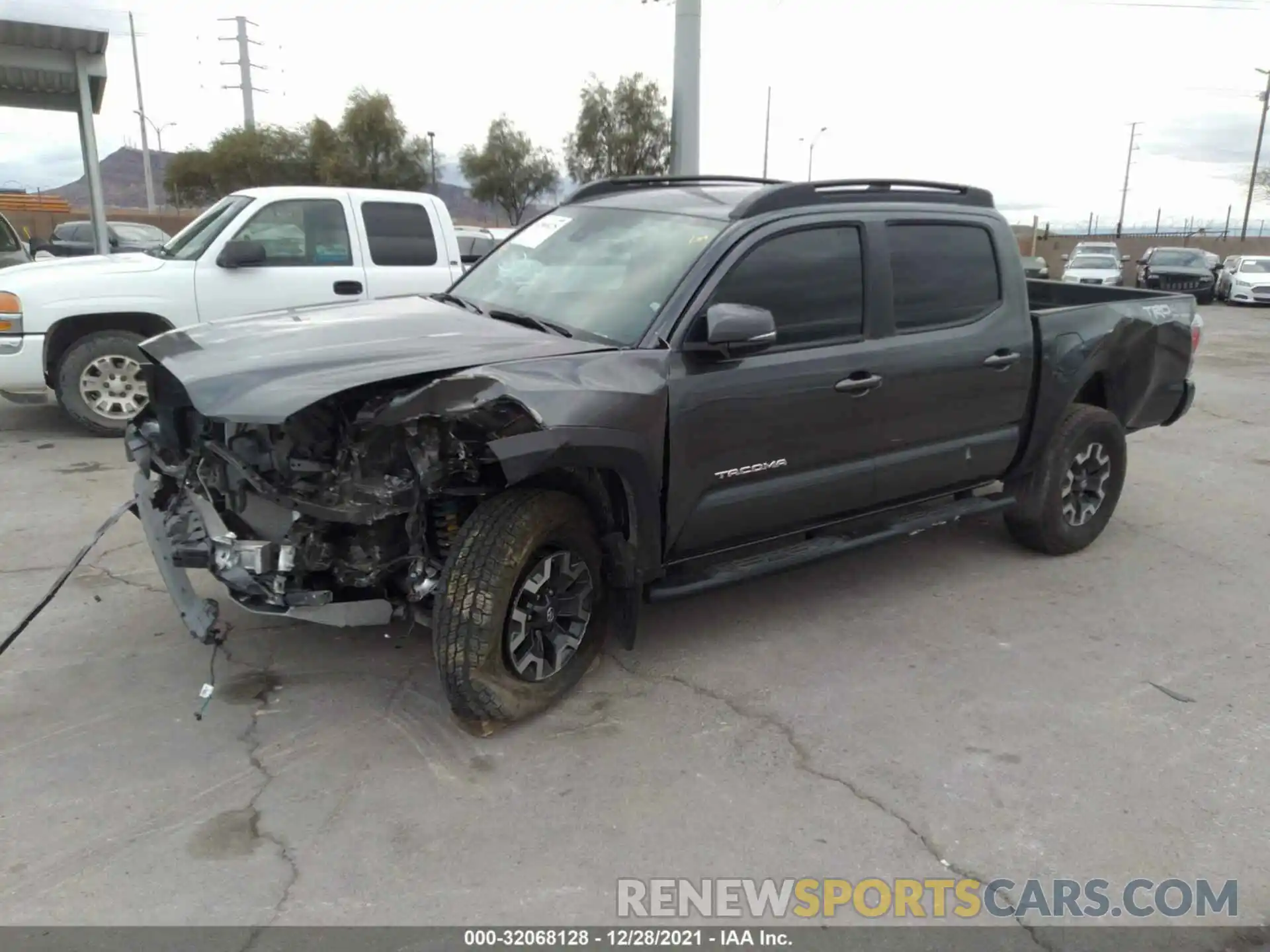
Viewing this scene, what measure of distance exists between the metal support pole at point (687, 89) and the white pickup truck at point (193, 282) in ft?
27.3

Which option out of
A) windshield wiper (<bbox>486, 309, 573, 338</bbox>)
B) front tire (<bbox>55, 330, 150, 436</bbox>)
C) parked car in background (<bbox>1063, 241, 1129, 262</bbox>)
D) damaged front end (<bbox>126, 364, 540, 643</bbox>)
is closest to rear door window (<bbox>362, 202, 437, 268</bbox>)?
front tire (<bbox>55, 330, 150, 436</bbox>)

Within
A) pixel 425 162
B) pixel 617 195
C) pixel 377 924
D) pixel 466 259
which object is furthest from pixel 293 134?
pixel 377 924

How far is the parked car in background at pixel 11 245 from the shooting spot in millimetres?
11055

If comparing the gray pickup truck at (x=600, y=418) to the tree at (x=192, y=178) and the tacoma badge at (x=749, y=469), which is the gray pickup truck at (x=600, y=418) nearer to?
the tacoma badge at (x=749, y=469)

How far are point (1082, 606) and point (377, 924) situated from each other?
12.5ft

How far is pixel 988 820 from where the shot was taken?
3154 mm

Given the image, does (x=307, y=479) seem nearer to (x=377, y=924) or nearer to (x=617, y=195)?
(x=377, y=924)

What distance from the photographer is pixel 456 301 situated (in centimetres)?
467

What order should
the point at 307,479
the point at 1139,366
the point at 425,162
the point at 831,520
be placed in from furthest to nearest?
the point at 425,162 → the point at 1139,366 → the point at 831,520 → the point at 307,479

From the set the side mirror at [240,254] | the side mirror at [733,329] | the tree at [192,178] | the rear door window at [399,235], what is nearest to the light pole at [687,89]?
the rear door window at [399,235]

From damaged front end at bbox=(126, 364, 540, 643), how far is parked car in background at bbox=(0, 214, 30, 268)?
9244mm

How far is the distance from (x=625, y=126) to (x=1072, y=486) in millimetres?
31432

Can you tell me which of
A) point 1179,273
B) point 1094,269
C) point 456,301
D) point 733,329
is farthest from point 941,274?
point 1179,273
